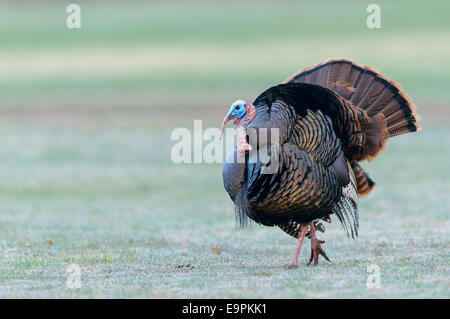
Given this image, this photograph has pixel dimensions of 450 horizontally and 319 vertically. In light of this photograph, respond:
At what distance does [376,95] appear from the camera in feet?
29.2

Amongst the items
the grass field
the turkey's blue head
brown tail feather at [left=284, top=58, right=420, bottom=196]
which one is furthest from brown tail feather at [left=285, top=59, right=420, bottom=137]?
the turkey's blue head

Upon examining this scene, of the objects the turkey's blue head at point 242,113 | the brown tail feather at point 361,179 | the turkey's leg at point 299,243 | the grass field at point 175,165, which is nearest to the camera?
the turkey's blue head at point 242,113

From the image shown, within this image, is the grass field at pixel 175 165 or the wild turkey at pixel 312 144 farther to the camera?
the grass field at pixel 175 165

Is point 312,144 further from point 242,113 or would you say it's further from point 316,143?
point 242,113

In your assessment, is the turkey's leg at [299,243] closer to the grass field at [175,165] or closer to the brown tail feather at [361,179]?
the grass field at [175,165]

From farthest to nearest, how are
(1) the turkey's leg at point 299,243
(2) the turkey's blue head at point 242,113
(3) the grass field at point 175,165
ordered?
(1) the turkey's leg at point 299,243 → (3) the grass field at point 175,165 → (2) the turkey's blue head at point 242,113

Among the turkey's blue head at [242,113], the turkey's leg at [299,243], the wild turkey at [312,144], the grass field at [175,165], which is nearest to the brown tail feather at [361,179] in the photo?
the wild turkey at [312,144]

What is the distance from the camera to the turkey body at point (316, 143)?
726 cm

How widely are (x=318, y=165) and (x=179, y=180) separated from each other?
27.1 ft

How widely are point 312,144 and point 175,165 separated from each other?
32.0 feet

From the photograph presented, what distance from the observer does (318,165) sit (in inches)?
296

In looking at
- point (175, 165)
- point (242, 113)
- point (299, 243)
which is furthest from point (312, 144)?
point (175, 165)

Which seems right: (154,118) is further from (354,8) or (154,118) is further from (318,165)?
(354,8)

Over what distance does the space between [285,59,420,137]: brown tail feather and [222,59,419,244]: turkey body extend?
0.01 m
